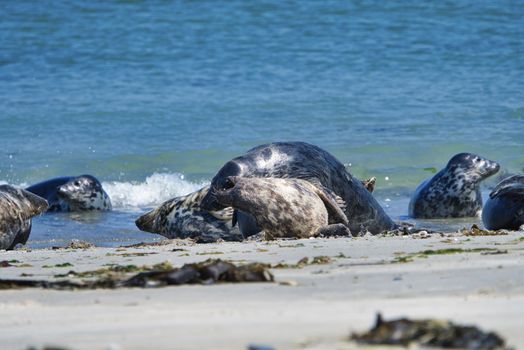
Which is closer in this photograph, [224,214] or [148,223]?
[224,214]

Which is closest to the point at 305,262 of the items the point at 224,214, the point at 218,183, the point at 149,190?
the point at 218,183

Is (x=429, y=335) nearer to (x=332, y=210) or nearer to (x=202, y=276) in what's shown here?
(x=202, y=276)

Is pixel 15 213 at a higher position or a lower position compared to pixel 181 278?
lower

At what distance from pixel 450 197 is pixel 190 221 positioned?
2914 mm

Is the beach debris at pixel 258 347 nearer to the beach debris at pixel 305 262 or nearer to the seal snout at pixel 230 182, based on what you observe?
the beach debris at pixel 305 262

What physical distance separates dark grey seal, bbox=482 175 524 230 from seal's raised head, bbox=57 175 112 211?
4447 millimetres

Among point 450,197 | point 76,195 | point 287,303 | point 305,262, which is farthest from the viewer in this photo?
point 76,195

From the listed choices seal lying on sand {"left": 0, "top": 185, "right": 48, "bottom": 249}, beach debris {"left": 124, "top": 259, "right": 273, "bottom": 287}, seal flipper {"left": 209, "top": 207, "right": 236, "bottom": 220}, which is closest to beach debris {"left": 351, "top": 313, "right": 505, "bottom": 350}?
beach debris {"left": 124, "top": 259, "right": 273, "bottom": 287}

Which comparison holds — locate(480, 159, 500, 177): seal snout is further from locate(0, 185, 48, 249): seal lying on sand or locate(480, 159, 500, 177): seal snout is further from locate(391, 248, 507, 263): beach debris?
locate(391, 248, 507, 263): beach debris

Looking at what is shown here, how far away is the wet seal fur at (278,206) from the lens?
780 cm

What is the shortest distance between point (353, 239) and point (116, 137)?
31.1 feet

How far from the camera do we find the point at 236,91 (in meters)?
18.4

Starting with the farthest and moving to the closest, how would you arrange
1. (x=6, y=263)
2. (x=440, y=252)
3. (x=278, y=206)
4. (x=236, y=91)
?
(x=236, y=91), (x=278, y=206), (x=6, y=263), (x=440, y=252)

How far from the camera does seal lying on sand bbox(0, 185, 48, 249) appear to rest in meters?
8.17
